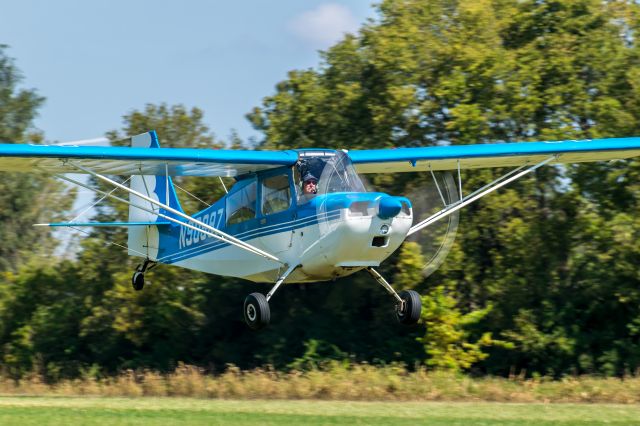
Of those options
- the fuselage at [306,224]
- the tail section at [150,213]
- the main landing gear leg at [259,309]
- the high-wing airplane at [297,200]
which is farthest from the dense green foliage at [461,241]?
the main landing gear leg at [259,309]

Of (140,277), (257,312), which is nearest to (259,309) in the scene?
(257,312)

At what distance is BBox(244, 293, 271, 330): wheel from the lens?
13945mm

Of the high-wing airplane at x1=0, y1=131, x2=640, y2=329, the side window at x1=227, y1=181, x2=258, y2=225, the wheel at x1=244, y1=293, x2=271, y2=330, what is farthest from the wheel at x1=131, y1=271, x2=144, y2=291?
the wheel at x1=244, y1=293, x2=271, y2=330

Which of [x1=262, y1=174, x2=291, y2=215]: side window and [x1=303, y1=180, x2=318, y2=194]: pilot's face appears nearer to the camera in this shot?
[x1=303, y1=180, x2=318, y2=194]: pilot's face

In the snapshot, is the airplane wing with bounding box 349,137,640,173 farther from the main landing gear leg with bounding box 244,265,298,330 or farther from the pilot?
the main landing gear leg with bounding box 244,265,298,330

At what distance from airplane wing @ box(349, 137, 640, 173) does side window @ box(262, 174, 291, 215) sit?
1.75 m

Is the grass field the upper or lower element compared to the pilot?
lower

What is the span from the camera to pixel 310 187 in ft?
44.6

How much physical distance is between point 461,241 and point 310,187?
10.7 meters

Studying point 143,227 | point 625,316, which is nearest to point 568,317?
point 625,316

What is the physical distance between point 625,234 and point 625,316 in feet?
6.52

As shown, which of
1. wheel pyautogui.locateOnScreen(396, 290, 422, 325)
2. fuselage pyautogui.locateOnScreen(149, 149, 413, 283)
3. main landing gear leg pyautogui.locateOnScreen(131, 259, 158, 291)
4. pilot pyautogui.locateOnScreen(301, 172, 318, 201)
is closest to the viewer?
fuselage pyautogui.locateOnScreen(149, 149, 413, 283)

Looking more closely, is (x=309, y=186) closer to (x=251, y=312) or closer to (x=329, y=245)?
(x=329, y=245)

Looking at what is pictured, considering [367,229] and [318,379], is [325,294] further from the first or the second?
[367,229]
